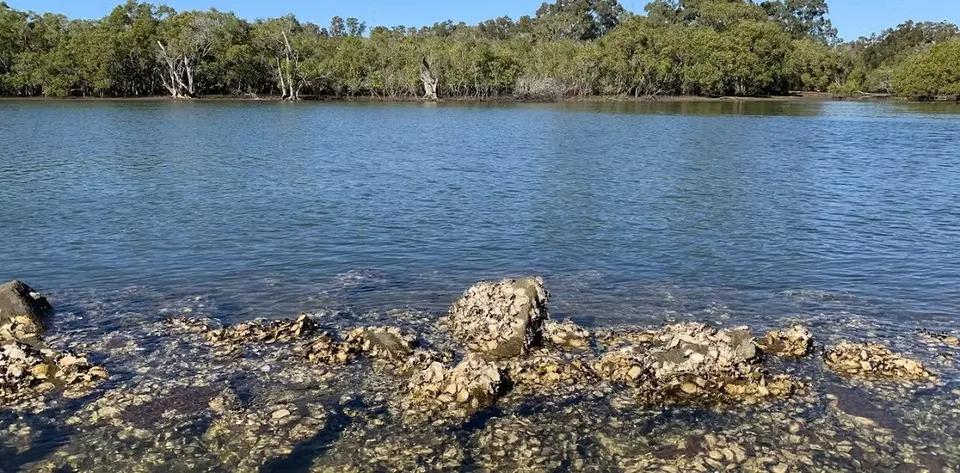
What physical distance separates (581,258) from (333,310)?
28.1 feet

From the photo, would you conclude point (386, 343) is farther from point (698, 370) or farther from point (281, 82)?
point (281, 82)

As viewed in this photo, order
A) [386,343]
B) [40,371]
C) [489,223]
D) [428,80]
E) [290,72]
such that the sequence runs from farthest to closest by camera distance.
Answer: [428,80] → [290,72] → [489,223] → [386,343] → [40,371]

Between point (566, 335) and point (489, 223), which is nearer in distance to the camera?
point (566, 335)

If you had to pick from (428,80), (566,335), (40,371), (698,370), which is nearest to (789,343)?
(698,370)

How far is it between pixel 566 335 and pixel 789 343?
434 centimetres

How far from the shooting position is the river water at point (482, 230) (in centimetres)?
1803

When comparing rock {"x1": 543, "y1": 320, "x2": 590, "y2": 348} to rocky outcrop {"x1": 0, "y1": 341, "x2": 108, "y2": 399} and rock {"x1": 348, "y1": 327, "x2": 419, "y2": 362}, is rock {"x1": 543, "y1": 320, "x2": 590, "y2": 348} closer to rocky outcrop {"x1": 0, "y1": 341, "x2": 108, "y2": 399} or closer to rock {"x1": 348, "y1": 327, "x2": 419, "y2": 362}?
rock {"x1": 348, "y1": 327, "x2": 419, "y2": 362}

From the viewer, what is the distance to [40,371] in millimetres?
12883

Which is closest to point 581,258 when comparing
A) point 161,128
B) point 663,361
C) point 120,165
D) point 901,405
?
point 663,361

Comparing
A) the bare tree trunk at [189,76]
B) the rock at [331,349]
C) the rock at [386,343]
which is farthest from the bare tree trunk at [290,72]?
the rock at [386,343]

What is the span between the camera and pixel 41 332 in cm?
1538

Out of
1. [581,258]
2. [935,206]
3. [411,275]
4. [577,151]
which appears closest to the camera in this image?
[411,275]

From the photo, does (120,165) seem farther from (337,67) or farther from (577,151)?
(337,67)

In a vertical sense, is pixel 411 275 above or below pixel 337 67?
below
